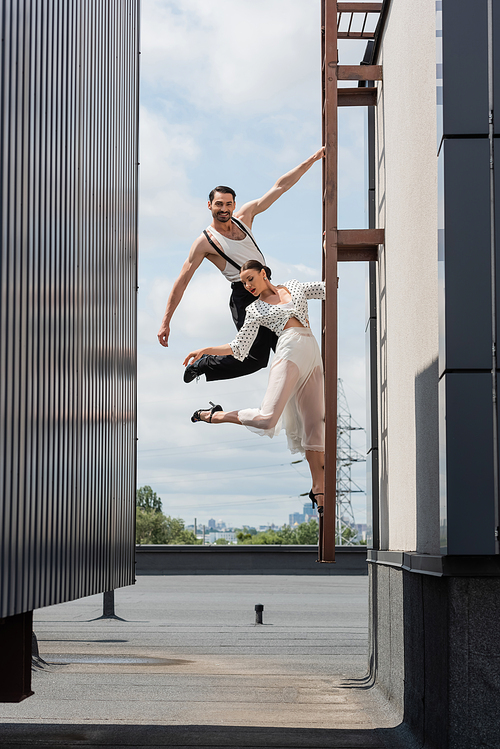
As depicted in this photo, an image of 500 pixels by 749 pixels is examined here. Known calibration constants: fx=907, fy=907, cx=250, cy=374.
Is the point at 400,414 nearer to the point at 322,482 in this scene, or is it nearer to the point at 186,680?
the point at 322,482

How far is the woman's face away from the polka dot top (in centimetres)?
17

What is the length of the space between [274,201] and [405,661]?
6823 millimetres

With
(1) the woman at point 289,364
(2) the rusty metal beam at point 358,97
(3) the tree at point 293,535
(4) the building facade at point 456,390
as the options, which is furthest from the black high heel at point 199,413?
(3) the tree at point 293,535

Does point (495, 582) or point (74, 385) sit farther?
point (74, 385)

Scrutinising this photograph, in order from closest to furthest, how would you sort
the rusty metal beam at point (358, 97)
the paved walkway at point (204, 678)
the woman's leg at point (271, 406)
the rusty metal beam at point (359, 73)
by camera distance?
the paved walkway at point (204, 678)
the woman's leg at point (271, 406)
the rusty metal beam at point (359, 73)
the rusty metal beam at point (358, 97)

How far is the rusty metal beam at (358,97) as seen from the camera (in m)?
15.6

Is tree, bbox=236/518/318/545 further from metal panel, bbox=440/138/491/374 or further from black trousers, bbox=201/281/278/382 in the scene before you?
metal panel, bbox=440/138/491/374

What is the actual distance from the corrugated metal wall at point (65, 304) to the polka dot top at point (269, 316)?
1839 millimetres

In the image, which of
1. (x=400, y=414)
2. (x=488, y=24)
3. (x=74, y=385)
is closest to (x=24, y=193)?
(x=74, y=385)

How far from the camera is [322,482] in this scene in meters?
12.7

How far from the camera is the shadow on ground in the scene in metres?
10.4

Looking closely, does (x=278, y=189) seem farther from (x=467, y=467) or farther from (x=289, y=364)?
(x=467, y=467)

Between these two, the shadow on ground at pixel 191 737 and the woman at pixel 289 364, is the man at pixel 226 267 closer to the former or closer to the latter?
the woman at pixel 289 364

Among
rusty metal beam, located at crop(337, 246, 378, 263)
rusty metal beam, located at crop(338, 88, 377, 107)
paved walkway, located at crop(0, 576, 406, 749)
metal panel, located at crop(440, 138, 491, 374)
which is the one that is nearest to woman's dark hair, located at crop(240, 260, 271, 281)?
rusty metal beam, located at crop(337, 246, 378, 263)
